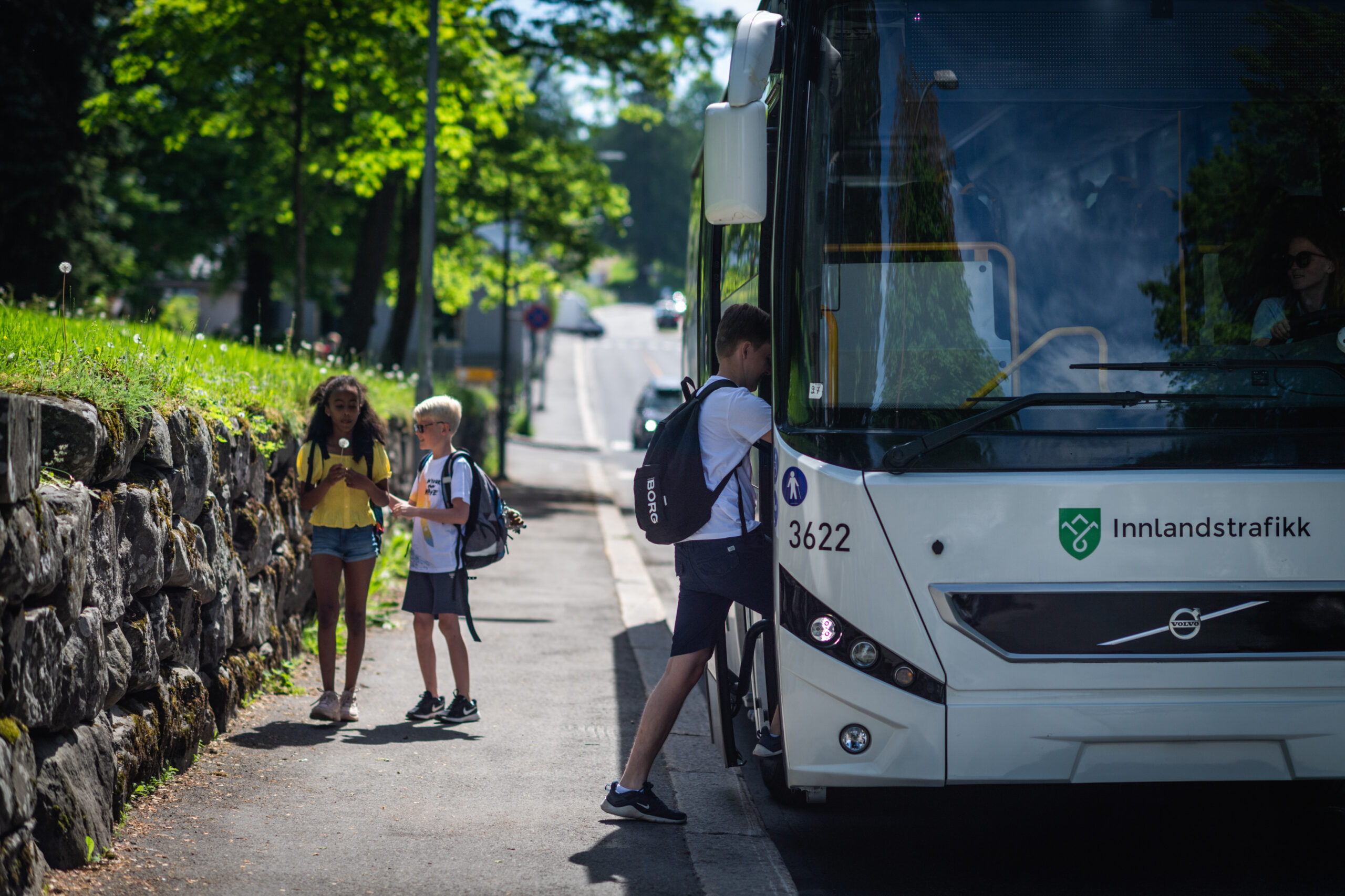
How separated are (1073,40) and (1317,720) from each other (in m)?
2.31

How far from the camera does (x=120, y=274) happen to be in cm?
2744

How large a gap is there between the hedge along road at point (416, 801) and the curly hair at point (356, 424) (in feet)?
4.47

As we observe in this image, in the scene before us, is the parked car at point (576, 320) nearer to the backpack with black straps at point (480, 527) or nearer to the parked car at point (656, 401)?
the parked car at point (656, 401)

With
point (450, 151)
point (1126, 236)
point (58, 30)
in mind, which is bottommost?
point (1126, 236)

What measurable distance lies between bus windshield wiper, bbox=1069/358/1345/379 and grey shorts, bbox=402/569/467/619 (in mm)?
3611

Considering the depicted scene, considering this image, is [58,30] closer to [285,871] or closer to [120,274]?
[120,274]

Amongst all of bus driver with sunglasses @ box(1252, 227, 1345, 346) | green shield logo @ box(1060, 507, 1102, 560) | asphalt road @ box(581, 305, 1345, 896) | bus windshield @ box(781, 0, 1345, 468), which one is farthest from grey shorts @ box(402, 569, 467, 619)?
bus driver with sunglasses @ box(1252, 227, 1345, 346)

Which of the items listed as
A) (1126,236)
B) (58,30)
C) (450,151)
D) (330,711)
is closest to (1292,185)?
(1126,236)

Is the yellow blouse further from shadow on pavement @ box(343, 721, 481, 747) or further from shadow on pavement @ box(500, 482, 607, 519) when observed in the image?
shadow on pavement @ box(500, 482, 607, 519)

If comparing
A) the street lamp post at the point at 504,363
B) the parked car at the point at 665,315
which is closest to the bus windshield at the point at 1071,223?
the street lamp post at the point at 504,363

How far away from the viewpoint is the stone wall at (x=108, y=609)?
148 inches

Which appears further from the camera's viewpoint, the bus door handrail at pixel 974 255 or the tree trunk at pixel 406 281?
the tree trunk at pixel 406 281

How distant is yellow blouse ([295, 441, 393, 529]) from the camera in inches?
266

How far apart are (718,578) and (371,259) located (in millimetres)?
16361
